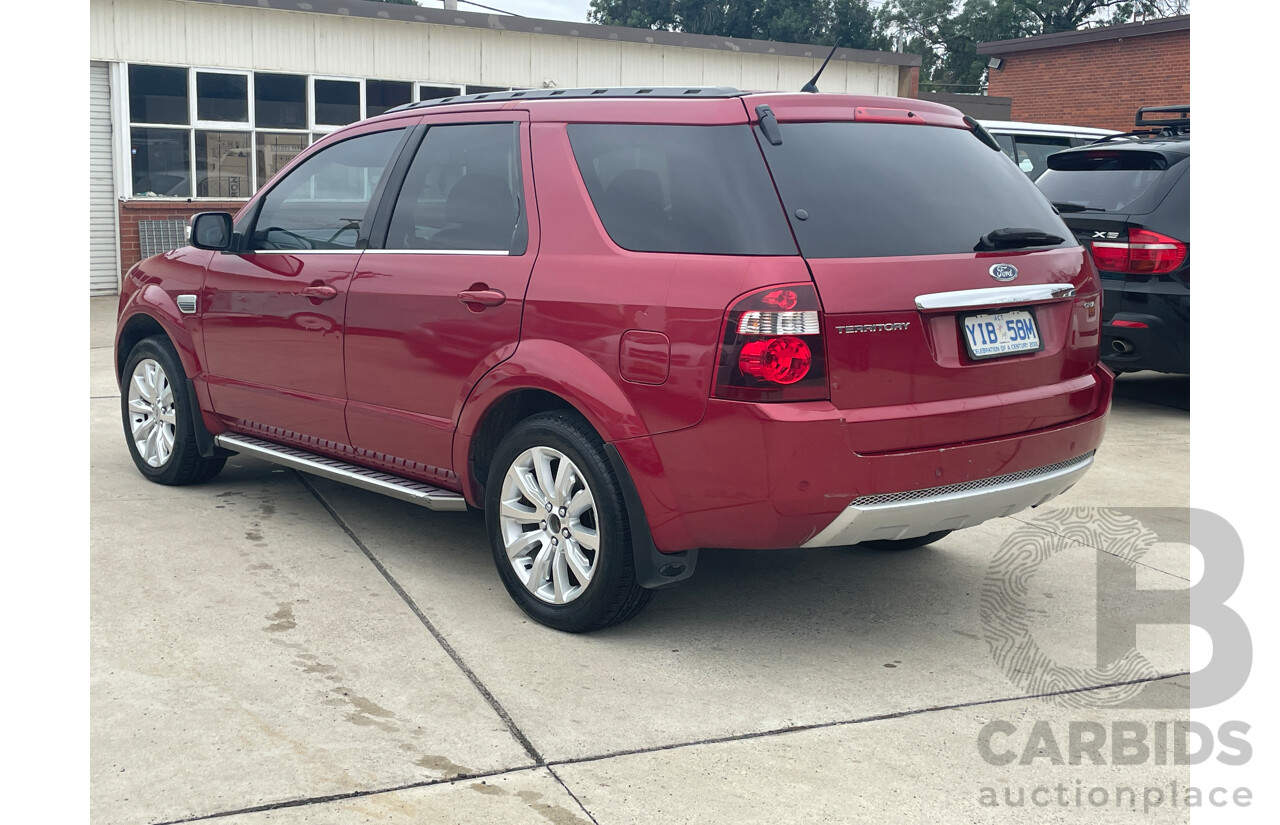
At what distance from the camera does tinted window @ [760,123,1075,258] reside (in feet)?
12.5

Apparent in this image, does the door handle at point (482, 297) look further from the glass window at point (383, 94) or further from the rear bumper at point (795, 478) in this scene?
the glass window at point (383, 94)

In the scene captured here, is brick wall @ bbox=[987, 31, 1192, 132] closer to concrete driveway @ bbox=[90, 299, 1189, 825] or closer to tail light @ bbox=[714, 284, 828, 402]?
concrete driveway @ bbox=[90, 299, 1189, 825]

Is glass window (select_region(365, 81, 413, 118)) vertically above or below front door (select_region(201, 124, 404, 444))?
above

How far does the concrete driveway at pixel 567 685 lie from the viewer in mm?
3131

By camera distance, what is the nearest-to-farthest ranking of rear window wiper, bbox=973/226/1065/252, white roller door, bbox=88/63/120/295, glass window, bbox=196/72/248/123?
rear window wiper, bbox=973/226/1065/252
white roller door, bbox=88/63/120/295
glass window, bbox=196/72/248/123

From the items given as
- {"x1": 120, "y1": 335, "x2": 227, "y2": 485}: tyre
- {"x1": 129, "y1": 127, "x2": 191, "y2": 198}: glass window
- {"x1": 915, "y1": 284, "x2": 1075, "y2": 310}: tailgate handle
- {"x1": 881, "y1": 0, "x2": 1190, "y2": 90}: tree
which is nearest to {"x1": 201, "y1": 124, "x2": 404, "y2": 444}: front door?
{"x1": 120, "y1": 335, "x2": 227, "y2": 485}: tyre

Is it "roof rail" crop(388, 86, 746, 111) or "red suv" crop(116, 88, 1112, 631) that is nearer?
"red suv" crop(116, 88, 1112, 631)

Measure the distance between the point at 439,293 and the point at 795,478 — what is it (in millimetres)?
1665

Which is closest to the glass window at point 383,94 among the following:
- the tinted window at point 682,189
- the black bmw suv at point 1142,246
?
the black bmw suv at point 1142,246

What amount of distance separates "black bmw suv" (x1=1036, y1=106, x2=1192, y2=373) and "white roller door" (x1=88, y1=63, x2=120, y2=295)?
12881 mm

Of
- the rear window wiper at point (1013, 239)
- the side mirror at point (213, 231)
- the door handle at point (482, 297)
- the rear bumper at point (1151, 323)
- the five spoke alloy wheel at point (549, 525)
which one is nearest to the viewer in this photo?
the rear window wiper at point (1013, 239)

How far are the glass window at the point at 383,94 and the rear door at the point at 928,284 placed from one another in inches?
600

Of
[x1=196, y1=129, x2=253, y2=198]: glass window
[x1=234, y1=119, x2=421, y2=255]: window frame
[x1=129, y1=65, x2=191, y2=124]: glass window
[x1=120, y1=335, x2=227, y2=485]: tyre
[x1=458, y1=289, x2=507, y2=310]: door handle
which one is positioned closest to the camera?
[x1=458, y1=289, x2=507, y2=310]: door handle

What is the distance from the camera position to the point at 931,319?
12.4 feet
